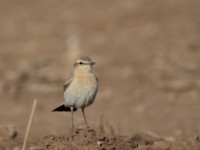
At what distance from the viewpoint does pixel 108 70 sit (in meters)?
17.1

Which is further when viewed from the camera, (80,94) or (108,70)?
(108,70)

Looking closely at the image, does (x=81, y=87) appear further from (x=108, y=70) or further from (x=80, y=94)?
(x=108, y=70)

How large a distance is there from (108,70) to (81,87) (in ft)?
23.1

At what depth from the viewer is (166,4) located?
2217 centimetres

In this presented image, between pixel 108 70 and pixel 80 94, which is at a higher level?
pixel 108 70

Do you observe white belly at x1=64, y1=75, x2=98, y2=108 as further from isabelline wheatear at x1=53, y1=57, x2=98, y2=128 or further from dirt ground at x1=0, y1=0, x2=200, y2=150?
dirt ground at x1=0, y1=0, x2=200, y2=150

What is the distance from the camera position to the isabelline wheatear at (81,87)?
393 inches

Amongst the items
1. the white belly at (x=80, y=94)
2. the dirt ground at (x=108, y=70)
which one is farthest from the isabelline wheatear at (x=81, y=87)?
the dirt ground at (x=108, y=70)

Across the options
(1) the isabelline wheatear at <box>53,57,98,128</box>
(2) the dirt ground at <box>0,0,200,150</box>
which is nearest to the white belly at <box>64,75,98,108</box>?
(1) the isabelline wheatear at <box>53,57,98,128</box>

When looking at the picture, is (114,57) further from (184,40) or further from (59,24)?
(59,24)

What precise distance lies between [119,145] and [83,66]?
1.73 meters

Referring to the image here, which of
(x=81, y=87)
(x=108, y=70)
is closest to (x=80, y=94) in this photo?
(x=81, y=87)

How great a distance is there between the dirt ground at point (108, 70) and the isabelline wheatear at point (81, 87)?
429 millimetres

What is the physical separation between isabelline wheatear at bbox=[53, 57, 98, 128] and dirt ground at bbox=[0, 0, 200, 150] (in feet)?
1.41
